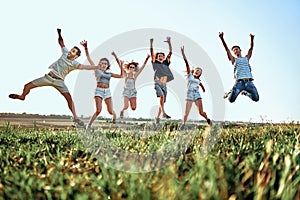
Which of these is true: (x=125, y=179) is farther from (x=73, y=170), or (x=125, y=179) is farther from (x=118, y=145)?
(x=118, y=145)

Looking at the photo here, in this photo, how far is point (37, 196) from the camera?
Result: 281cm

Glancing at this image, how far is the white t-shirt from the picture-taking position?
402 inches

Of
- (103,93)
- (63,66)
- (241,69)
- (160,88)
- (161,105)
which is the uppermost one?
(241,69)

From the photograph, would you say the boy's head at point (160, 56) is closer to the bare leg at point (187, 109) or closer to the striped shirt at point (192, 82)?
the striped shirt at point (192, 82)

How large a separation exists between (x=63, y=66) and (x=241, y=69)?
445 cm

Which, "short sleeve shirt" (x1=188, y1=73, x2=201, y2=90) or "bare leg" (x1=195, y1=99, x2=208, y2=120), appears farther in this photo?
"bare leg" (x1=195, y1=99, x2=208, y2=120)

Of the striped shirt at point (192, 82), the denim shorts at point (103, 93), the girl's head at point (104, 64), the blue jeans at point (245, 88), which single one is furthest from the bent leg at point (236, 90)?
the girl's head at point (104, 64)

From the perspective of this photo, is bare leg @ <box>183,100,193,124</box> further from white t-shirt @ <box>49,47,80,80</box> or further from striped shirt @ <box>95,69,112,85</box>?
white t-shirt @ <box>49,47,80,80</box>

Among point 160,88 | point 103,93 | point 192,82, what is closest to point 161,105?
point 160,88

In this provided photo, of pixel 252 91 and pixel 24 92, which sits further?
pixel 252 91

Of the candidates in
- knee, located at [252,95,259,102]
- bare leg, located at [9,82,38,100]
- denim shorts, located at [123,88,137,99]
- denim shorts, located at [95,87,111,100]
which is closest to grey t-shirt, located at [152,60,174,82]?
denim shorts, located at [123,88,137,99]

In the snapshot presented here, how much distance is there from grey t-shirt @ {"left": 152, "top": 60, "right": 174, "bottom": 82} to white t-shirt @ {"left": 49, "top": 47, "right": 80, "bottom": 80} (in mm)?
2135

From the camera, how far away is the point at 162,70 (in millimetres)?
11023

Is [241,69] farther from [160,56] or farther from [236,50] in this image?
[160,56]
